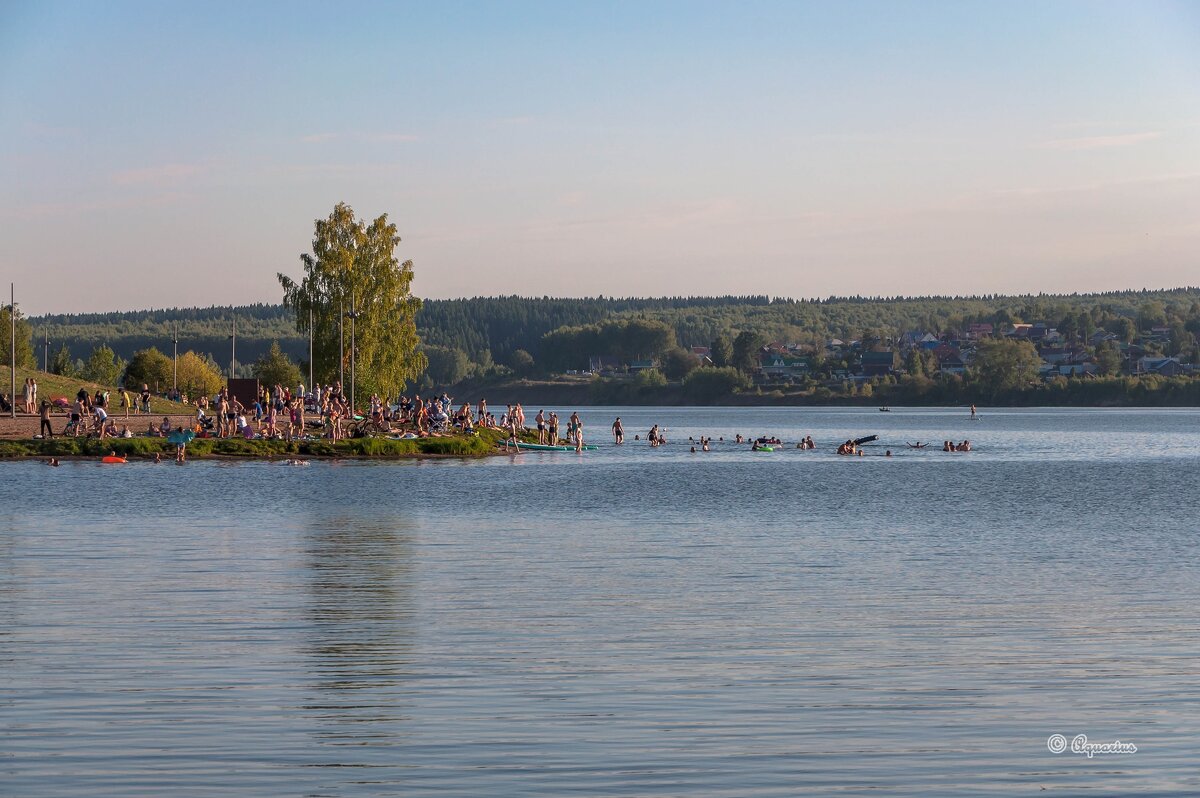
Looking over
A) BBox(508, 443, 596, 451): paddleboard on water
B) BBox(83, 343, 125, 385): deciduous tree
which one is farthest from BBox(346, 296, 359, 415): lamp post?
BBox(83, 343, 125, 385): deciduous tree

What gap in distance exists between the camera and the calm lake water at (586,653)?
10.9 m

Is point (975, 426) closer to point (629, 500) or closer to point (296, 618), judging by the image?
point (629, 500)

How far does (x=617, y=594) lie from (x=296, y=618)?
4.68m

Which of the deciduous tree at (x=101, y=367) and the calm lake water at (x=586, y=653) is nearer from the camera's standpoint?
the calm lake water at (x=586, y=653)

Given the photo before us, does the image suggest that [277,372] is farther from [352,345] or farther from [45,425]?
[45,425]

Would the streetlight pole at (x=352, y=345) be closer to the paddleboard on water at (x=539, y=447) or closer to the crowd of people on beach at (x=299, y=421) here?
the crowd of people on beach at (x=299, y=421)

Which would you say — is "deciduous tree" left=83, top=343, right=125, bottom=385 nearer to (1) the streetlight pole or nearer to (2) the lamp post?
(2) the lamp post

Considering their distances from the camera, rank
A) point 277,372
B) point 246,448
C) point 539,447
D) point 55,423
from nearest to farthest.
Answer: point 246,448 < point 55,423 < point 539,447 < point 277,372

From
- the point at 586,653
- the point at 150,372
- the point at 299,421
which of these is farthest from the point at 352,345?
the point at 586,653

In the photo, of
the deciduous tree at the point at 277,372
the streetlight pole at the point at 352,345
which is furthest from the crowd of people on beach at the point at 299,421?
the deciduous tree at the point at 277,372

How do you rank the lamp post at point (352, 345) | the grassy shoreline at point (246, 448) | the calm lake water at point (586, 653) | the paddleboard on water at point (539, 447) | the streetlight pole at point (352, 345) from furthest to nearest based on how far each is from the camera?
1. the lamp post at point (352, 345)
2. the streetlight pole at point (352, 345)
3. the paddleboard on water at point (539, 447)
4. the grassy shoreline at point (246, 448)
5. the calm lake water at point (586, 653)

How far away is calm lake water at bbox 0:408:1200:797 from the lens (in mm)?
10883

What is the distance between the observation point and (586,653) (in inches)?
617

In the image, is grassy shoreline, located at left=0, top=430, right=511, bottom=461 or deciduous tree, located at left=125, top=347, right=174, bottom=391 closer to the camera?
grassy shoreline, located at left=0, top=430, right=511, bottom=461
